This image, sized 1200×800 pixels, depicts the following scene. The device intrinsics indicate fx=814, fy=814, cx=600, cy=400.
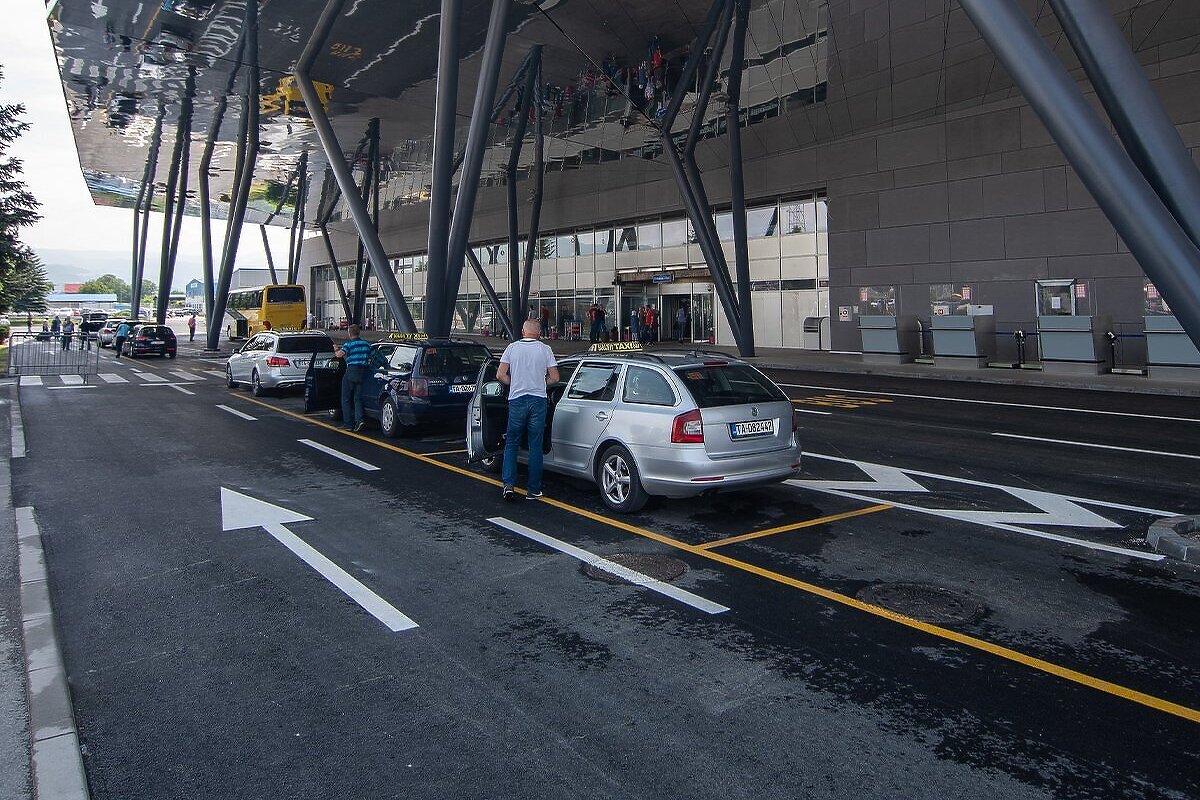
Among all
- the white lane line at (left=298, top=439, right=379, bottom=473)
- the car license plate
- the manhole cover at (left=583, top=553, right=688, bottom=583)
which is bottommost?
the manhole cover at (left=583, top=553, right=688, bottom=583)

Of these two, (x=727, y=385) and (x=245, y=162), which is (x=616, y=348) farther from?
(x=245, y=162)

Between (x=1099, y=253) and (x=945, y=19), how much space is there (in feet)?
29.2

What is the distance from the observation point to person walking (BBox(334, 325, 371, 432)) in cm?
1406

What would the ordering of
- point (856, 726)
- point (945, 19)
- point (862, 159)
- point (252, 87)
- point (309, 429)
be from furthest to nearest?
point (252, 87) → point (862, 159) → point (945, 19) → point (309, 429) → point (856, 726)

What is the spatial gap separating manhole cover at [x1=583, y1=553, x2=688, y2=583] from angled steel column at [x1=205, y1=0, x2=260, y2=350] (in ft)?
89.2

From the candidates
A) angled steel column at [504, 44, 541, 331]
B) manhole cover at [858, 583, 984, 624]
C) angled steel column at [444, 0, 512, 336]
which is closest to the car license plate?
manhole cover at [858, 583, 984, 624]

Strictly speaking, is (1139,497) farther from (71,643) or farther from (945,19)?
(945,19)

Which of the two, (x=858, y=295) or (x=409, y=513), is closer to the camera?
(x=409, y=513)

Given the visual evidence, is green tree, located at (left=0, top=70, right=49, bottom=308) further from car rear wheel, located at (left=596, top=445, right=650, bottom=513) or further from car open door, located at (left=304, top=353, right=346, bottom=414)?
car rear wheel, located at (left=596, top=445, right=650, bottom=513)

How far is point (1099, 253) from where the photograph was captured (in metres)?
24.2

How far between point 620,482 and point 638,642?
3.40m

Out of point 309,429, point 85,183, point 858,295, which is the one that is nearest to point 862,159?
point 858,295

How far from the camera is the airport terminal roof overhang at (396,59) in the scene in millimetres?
27953

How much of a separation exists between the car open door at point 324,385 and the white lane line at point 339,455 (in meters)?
2.40
